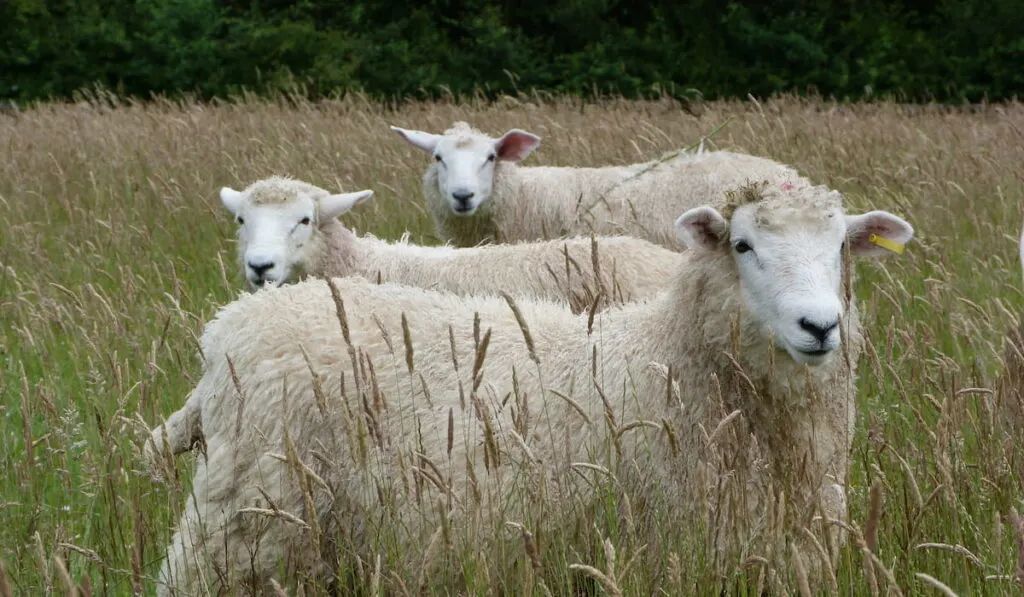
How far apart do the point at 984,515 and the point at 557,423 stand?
98cm

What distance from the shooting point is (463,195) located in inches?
271

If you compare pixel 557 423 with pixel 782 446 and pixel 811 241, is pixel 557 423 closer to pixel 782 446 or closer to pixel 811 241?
pixel 782 446

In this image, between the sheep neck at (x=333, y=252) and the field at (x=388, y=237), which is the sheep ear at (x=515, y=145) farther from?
the sheep neck at (x=333, y=252)

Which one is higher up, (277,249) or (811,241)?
(811,241)

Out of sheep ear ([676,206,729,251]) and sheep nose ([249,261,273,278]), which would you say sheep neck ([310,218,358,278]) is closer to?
sheep nose ([249,261,273,278])

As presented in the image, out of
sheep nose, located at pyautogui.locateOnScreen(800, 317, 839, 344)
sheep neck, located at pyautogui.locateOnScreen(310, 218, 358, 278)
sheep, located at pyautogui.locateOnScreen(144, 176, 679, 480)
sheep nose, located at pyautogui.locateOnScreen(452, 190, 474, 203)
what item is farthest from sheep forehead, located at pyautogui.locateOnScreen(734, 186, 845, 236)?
sheep nose, located at pyautogui.locateOnScreen(452, 190, 474, 203)

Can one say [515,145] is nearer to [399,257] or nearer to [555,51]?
[399,257]

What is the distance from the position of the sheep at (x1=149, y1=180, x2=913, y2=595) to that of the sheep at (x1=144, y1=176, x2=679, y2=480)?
4.82 feet

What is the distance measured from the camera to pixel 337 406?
9.89ft

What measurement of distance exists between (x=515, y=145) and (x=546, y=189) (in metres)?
0.33

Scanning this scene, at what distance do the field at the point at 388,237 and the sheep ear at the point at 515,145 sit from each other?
0.69 m

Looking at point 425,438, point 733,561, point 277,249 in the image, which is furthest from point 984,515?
point 277,249

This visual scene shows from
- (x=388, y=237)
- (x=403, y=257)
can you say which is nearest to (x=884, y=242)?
(x=403, y=257)

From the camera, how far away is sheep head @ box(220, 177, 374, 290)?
5262mm
